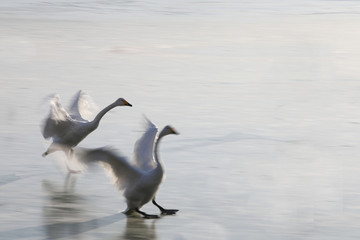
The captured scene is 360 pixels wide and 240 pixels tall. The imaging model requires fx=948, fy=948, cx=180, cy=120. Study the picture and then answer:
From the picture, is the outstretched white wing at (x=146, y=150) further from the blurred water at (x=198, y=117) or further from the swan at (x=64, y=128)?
the swan at (x=64, y=128)

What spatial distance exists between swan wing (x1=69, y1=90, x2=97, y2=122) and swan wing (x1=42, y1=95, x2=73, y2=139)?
1.43 feet

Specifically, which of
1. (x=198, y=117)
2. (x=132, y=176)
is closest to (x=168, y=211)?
(x=132, y=176)

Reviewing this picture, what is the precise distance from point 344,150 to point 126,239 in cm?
361

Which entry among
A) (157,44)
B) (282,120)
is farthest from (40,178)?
(157,44)

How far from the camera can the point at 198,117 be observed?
11141 millimetres

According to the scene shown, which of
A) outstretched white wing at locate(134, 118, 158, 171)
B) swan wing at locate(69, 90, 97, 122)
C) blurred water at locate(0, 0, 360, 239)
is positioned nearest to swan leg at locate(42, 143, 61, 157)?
blurred water at locate(0, 0, 360, 239)

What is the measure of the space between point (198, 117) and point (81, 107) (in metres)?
1.93

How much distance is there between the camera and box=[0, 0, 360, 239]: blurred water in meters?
7.14

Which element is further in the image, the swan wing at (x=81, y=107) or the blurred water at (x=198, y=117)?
the swan wing at (x=81, y=107)

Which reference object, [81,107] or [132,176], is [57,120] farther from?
[132,176]

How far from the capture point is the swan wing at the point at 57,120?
28.7ft

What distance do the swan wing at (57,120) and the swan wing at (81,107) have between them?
436 mm

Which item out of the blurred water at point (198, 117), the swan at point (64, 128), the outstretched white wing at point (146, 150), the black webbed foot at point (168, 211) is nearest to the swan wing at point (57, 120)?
the swan at point (64, 128)

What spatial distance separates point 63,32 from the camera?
18500mm
